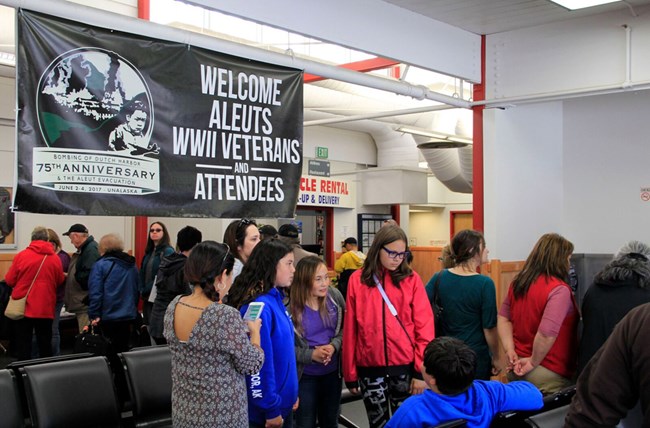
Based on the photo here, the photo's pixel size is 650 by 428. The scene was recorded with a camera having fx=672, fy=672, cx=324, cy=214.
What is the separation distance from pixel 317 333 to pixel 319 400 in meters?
0.37

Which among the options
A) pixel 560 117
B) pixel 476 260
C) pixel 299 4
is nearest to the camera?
pixel 476 260

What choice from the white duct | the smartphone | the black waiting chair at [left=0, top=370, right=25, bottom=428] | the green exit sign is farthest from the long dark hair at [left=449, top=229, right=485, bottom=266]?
the green exit sign

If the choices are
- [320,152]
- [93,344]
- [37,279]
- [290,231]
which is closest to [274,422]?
[290,231]

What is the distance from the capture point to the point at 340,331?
3.67 metres

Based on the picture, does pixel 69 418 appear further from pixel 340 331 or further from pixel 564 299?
pixel 564 299

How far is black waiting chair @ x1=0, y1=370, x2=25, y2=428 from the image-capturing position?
3.01m

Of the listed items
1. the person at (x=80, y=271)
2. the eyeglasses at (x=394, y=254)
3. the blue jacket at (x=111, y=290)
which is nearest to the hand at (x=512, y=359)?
the eyeglasses at (x=394, y=254)

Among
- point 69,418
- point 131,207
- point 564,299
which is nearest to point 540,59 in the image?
point 564,299

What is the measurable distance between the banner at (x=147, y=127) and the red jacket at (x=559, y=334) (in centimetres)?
156

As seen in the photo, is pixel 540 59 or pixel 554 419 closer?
pixel 554 419

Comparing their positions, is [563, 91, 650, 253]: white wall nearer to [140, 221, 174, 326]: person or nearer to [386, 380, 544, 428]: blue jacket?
[140, 221, 174, 326]: person

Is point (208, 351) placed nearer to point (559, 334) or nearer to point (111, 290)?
point (559, 334)

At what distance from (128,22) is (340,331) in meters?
2.03

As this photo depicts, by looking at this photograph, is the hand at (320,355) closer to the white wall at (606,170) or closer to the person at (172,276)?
the person at (172,276)
